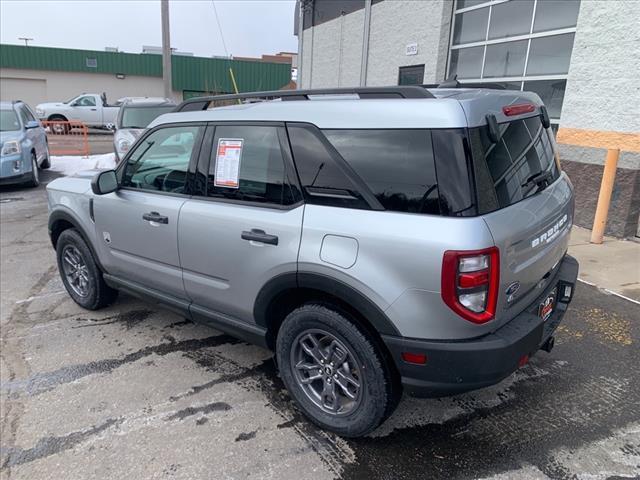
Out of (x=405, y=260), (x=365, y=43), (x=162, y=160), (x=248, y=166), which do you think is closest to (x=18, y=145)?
(x=162, y=160)

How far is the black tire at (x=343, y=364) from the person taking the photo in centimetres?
248

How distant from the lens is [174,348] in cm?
378

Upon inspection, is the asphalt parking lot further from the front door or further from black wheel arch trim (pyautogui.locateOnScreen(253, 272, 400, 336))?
black wheel arch trim (pyautogui.locateOnScreen(253, 272, 400, 336))

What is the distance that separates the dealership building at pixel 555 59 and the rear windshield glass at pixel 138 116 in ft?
17.0

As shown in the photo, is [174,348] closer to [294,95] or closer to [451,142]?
[294,95]

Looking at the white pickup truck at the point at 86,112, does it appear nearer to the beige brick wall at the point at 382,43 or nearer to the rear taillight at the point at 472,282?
the beige brick wall at the point at 382,43

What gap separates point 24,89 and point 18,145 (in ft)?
85.3

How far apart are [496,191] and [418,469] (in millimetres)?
1436

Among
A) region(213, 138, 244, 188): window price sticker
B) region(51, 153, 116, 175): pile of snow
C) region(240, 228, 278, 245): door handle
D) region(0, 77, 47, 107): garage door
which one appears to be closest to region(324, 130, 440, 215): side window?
region(240, 228, 278, 245): door handle

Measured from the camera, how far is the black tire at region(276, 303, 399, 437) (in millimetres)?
2477

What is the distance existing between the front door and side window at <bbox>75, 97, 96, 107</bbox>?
22765mm

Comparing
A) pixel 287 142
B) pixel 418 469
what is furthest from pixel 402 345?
pixel 287 142

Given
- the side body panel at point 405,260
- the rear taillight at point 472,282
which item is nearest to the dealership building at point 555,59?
the rear taillight at point 472,282

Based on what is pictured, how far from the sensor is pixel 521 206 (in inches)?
97.0
